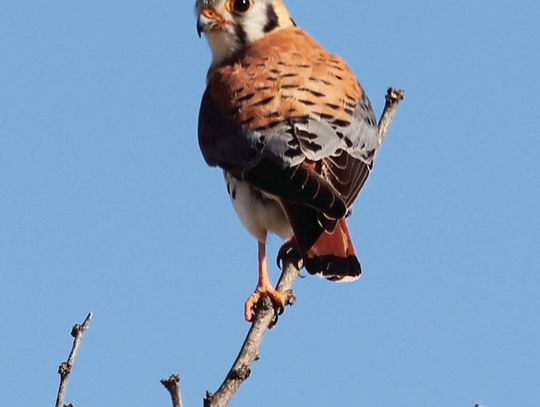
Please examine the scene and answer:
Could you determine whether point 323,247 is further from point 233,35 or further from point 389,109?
point 233,35

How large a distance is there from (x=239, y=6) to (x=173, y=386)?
156 inches

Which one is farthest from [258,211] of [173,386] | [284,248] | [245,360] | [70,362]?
[173,386]

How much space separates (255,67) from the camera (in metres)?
6.42

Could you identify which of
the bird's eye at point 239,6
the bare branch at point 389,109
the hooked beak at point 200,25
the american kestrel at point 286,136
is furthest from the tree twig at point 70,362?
the bird's eye at point 239,6

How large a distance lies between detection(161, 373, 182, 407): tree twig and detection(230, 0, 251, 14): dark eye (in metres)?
3.87

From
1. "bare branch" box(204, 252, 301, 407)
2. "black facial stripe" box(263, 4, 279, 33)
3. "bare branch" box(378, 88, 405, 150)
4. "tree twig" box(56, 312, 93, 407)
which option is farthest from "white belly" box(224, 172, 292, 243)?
"tree twig" box(56, 312, 93, 407)

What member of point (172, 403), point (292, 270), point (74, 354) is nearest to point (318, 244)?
point (292, 270)

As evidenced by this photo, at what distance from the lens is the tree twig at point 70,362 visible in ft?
11.4

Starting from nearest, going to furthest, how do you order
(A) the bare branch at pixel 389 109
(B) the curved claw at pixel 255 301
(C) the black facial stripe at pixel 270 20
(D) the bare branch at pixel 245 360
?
(D) the bare branch at pixel 245 360 → (B) the curved claw at pixel 255 301 → (A) the bare branch at pixel 389 109 → (C) the black facial stripe at pixel 270 20

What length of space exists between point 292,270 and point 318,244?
0.17 metres

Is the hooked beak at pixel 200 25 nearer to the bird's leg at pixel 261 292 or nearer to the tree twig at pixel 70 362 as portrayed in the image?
the bird's leg at pixel 261 292

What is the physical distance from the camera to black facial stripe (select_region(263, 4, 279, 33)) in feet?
23.2

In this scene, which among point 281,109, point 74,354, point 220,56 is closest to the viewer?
point 74,354

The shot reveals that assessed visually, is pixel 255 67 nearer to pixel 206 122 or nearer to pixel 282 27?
pixel 206 122
